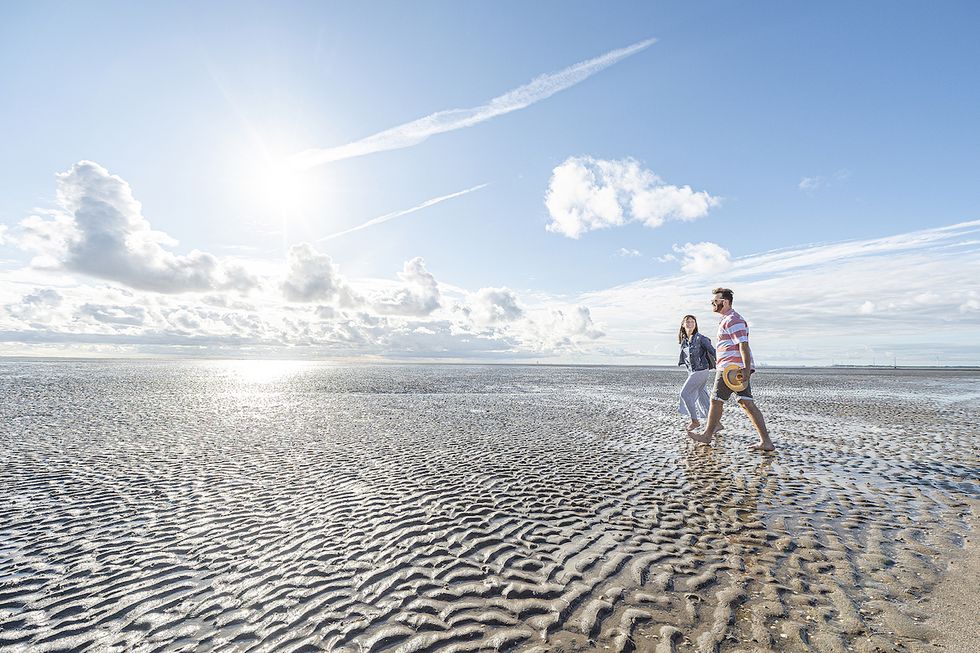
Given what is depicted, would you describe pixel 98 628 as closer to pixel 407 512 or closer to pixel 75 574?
pixel 75 574

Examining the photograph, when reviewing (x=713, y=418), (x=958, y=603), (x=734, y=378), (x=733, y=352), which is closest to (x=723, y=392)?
(x=734, y=378)

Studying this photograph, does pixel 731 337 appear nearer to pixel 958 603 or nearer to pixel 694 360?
pixel 694 360

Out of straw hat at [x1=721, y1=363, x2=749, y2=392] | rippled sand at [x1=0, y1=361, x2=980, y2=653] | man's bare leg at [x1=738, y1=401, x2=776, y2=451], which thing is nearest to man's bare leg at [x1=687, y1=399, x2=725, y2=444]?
rippled sand at [x1=0, y1=361, x2=980, y2=653]

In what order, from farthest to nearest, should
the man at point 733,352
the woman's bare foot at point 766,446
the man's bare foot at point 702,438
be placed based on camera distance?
the man's bare foot at point 702,438 < the woman's bare foot at point 766,446 < the man at point 733,352

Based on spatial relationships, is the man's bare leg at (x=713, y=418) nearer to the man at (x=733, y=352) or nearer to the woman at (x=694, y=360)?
the man at (x=733, y=352)

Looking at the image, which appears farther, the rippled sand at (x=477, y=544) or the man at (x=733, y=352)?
the man at (x=733, y=352)

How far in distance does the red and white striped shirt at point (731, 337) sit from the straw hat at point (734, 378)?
0.34ft

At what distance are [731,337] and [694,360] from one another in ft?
6.61

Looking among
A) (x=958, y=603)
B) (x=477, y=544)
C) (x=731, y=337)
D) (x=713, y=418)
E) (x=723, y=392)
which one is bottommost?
(x=477, y=544)

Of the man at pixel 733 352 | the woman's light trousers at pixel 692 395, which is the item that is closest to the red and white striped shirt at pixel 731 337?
the man at pixel 733 352

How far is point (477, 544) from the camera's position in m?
6.17

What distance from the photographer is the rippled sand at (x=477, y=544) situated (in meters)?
4.15

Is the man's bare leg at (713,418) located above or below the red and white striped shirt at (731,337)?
below

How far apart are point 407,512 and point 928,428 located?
19576 mm
